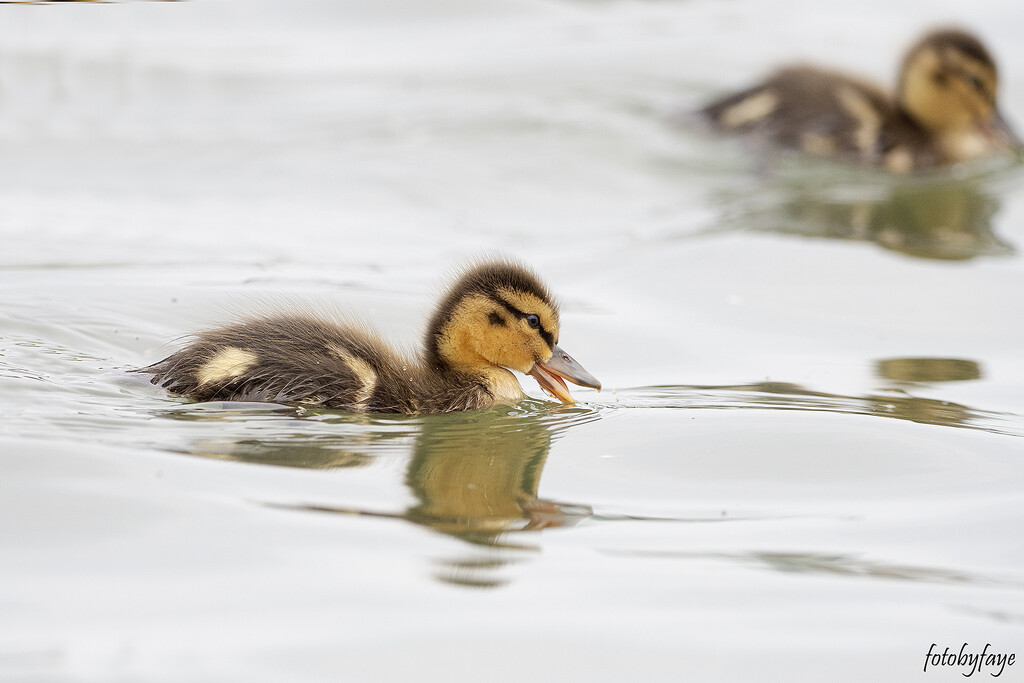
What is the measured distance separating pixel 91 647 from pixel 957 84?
247 inches

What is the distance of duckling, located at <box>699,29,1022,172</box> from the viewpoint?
24.0ft

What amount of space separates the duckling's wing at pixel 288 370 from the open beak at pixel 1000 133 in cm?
486

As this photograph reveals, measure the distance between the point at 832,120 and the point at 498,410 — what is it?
4110mm

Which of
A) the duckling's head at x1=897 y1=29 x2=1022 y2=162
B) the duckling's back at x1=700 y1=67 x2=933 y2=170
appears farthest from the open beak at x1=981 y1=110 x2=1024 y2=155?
the duckling's back at x1=700 y1=67 x2=933 y2=170

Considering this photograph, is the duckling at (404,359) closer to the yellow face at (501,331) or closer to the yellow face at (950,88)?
the yellow face at (501,331)

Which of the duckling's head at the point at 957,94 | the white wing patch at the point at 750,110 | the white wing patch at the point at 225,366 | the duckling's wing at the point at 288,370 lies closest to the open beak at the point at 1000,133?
the duckling's head at the point at 957,94

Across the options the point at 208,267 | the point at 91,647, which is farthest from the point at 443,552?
the point at 208,267

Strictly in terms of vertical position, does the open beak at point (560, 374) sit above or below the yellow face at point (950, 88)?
below

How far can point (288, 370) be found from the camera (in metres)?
3.56

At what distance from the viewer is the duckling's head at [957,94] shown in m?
7.46

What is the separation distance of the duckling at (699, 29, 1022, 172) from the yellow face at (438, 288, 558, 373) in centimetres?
398
